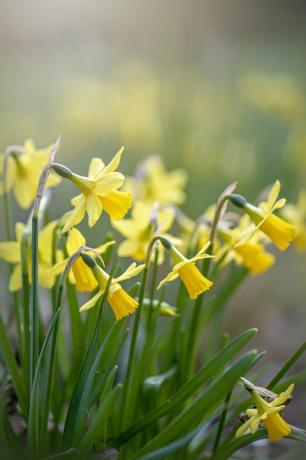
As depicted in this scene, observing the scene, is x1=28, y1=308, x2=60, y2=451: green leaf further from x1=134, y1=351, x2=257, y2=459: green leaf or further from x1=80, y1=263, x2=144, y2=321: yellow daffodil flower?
x1=134, y1=351, x2=257, y2=459: green leaf

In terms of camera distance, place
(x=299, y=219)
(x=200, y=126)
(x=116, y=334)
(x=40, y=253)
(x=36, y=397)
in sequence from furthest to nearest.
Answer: (x=200, y=126) → (x=299, y=219) → (x=40, y=253) → (x=116, y=334) → (x=36, y=397)

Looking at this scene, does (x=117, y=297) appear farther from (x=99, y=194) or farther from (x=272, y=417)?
(x=272, y=417)

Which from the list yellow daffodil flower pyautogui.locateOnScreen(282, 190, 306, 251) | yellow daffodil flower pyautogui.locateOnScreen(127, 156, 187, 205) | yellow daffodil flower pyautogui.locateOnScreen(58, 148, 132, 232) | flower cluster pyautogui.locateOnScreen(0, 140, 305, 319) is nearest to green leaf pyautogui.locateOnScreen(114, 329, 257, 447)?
flower cluster pyautogui.locateOnScreen(0, 140, 305, 319)

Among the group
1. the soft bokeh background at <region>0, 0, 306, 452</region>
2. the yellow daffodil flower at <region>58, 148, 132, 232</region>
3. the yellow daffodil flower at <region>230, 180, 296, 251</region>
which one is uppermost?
the yellow daffodil flower at <region>58, 148, 132, 232</region>

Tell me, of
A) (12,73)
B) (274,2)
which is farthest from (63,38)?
(274,2)

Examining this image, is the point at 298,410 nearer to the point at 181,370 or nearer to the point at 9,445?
the point at 181,370

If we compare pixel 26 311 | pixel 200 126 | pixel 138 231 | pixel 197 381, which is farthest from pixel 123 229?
pixel 200 126

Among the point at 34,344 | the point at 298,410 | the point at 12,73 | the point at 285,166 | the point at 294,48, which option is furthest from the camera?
the point at 294,48
